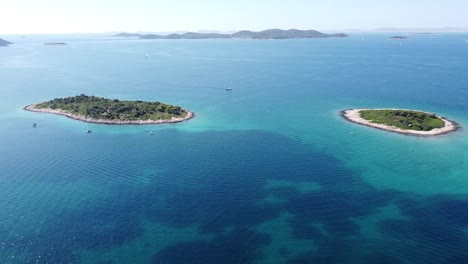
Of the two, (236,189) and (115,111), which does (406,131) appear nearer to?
(236,189)

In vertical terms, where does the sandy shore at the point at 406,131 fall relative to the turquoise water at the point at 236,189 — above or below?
above

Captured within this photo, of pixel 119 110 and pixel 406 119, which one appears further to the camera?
pixel 119 110

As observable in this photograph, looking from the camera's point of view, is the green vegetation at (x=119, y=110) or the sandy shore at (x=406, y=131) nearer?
the sandy shore at (x=406, y=131)

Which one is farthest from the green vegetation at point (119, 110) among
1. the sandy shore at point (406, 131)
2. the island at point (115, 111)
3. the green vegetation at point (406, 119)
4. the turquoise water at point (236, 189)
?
the green vegetation at point (406, 119)

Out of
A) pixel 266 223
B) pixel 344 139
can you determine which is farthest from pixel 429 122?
pixel 266 223

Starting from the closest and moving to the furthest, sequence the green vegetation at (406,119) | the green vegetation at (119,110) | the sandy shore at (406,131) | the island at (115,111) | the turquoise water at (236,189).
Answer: the turquoise water at (236,189) < the sandy shore at (406,131) < the green vegetation at (406,119) < the island at (115,111) < the green vegetation at (119,110)

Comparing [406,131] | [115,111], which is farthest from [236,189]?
[115,111]

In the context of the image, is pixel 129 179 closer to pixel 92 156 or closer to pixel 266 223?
pixel 92 156

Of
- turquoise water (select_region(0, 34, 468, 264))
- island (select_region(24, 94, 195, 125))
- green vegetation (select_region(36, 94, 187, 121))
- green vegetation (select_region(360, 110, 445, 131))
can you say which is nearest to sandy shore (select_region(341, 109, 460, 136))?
green vegetation (select_region(360, 110, 445, 131))

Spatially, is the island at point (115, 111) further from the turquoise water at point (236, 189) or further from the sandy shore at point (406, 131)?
the sandy shore at point (406, 131)
